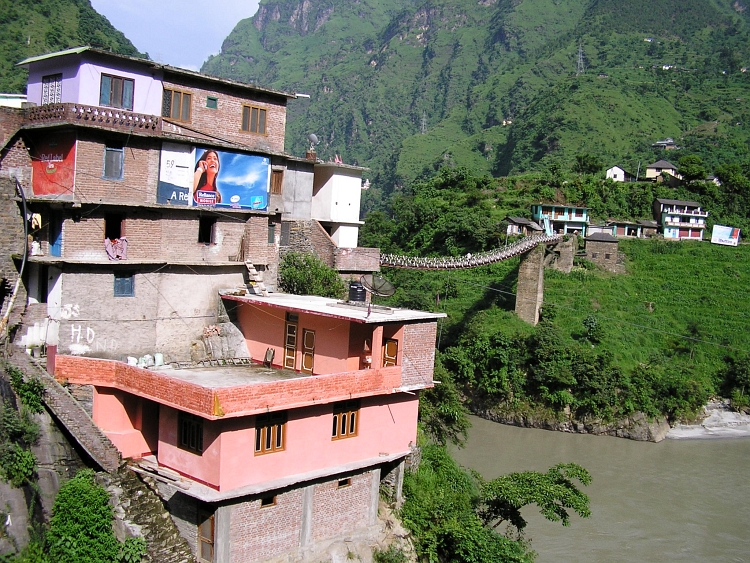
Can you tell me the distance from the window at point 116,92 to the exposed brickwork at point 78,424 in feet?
18.5

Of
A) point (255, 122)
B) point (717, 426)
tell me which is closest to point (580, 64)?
point (717, 426)

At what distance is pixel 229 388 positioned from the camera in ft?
38.5

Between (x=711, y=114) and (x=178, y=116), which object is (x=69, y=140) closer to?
(x=178, y=116)

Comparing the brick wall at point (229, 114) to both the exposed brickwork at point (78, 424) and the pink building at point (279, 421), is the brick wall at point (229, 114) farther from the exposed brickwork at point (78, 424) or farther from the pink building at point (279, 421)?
the exposed brickwork at point (78, 424)

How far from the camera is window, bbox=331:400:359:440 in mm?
13766

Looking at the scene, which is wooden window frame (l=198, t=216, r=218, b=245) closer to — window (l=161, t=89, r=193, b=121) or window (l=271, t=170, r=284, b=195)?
window (l=161, t=89, r=193, b=121)

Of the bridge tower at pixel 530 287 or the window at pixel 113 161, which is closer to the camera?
the window at pixel 113 161

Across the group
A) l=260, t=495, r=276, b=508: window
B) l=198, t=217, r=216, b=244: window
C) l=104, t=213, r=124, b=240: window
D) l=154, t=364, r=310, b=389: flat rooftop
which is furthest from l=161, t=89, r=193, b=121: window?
l=260, t=495, r=276, b=508: window

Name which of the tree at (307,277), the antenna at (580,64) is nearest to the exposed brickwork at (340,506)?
the tree at (307,277)

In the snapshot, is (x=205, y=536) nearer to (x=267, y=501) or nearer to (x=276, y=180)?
(x=267, y=501)

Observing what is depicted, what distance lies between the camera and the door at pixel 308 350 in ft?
49.7

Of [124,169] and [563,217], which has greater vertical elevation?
[563,217]

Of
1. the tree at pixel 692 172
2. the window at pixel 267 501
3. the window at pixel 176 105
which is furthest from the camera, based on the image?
the tree at pixel 692 172

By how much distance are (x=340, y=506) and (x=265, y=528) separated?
177 cm
